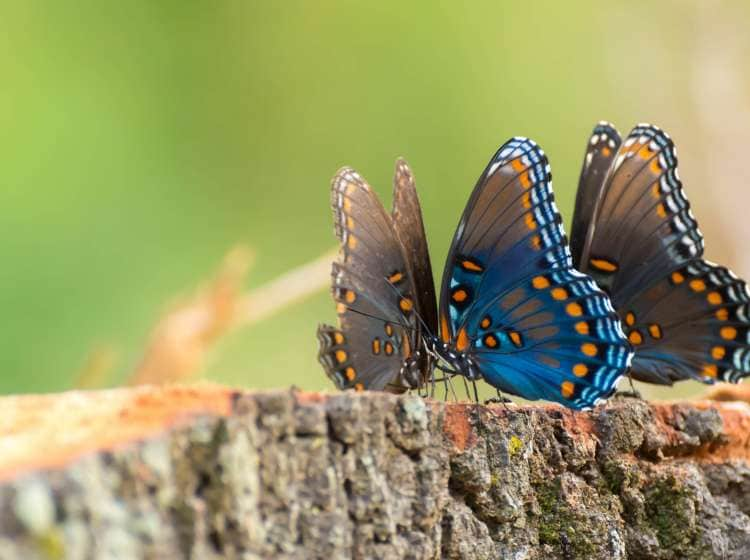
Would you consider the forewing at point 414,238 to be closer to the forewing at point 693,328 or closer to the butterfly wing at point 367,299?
the butterfly wing at point 367,299

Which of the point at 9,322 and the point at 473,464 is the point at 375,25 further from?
the point at 473,464

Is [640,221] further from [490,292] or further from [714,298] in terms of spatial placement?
[490,292]

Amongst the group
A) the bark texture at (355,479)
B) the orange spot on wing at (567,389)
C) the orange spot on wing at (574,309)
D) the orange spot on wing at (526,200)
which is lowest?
the bark texture at (355,479)

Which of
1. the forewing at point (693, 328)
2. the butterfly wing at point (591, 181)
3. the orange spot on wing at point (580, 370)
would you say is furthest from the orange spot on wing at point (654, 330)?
the orange spot on wing at point (580, 370)

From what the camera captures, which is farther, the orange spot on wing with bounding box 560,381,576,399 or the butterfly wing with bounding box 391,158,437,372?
the butterfly wing with bounding box 391,158,437,372

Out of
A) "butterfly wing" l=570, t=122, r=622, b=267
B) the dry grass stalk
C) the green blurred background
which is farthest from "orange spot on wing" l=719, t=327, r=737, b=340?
the green blurred background

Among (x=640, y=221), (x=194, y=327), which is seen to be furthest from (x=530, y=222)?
(x=194, y=327)

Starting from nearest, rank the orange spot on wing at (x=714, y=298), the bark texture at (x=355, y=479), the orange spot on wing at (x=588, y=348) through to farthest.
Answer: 1. the bark texture at (x=355, y=479)
2. the orange spot on wing at (x=588, y=348)
3. the orange spot on wing at (x=714, y=298)

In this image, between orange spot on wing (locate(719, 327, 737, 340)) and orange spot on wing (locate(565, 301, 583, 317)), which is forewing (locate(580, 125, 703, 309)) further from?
orange spot on wing (locate(565, 301, 583, 317))
